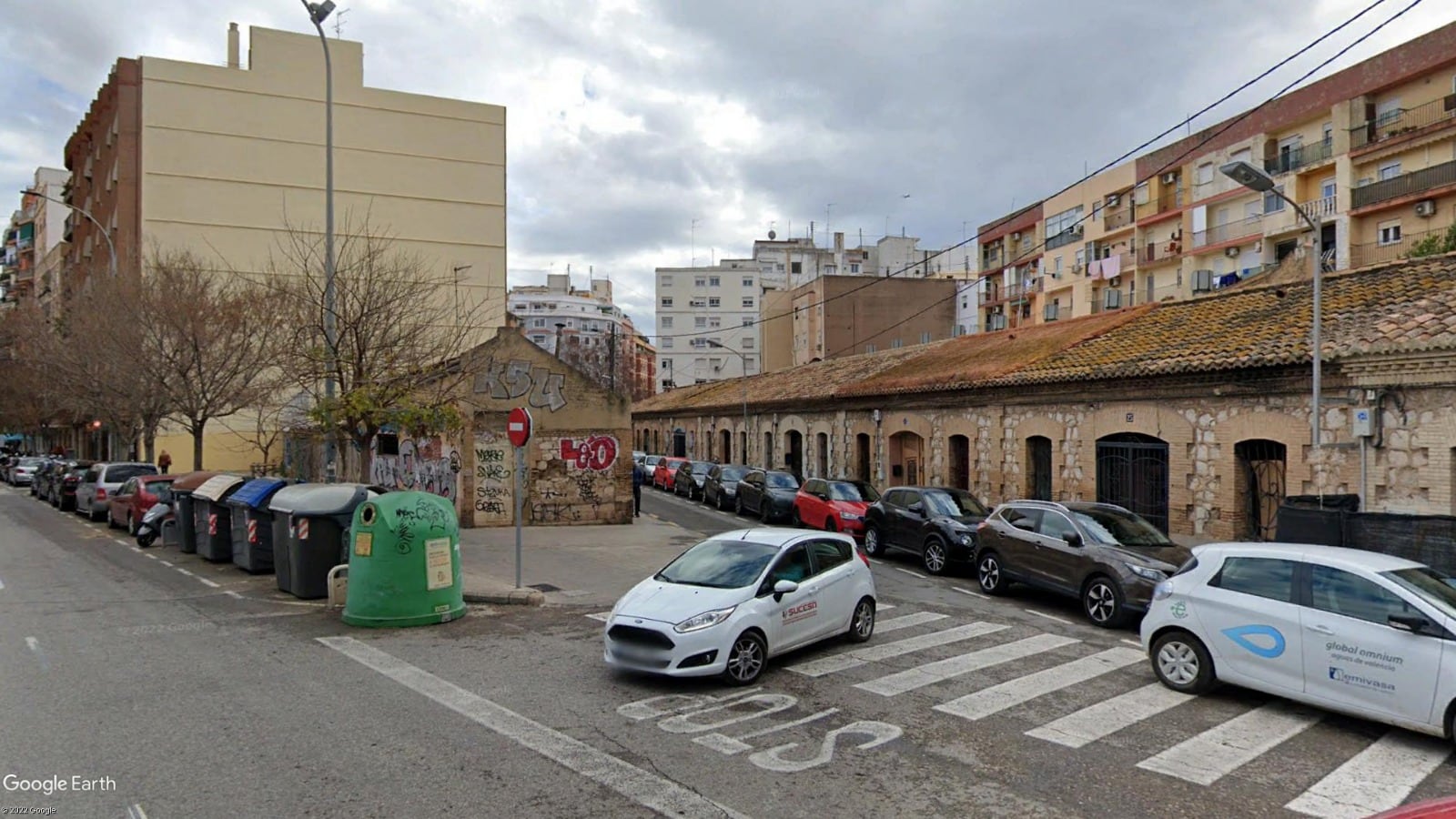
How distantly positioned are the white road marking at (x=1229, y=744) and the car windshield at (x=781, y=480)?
17.6 m

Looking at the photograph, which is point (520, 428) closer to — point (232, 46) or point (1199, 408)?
point (1199, 408)

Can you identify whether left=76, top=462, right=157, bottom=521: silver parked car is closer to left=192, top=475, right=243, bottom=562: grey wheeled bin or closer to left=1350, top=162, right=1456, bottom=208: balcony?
left=192, top=475, right=243, bottom=562: grey wheeled bin

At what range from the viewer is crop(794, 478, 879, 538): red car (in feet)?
66.9

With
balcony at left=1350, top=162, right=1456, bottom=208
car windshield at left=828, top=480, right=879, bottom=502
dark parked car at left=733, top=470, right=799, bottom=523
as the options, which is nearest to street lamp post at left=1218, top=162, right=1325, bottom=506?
car windshield at left=828, top=480, right=879, bottom=502

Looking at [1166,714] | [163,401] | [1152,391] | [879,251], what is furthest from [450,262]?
[879,251]

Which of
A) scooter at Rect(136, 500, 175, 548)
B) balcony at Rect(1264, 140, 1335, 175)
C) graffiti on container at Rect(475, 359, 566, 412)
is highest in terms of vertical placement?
balcony at Rect(1264, 140, 1335, 175)

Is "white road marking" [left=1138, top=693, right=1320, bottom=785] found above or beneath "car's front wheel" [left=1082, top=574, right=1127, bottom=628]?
beneath

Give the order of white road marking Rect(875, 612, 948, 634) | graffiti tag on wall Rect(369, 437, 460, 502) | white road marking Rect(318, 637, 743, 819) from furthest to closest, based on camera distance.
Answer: graffiti tag on wall Rect(369, 437, 460, 502) → white road marking Rect(875, 612, 948, 634) → white road marking Rect(318, 637, 743, 819)

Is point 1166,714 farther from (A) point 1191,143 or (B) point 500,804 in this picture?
(A) point 1191,143

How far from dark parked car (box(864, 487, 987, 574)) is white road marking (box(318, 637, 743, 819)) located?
9802 millimetres

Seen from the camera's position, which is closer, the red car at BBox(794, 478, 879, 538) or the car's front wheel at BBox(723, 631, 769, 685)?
the car's front wheel at BBox(723, 631, 769, 685)

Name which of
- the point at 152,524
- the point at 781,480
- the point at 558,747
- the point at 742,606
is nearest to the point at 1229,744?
the point at 742,606

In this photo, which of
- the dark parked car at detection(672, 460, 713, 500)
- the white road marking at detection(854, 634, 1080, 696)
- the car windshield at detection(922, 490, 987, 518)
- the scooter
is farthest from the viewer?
the dark parked car at detection(672, 460, 713, 500)

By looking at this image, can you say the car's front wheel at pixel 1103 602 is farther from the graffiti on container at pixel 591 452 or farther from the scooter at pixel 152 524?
the scooter at pixel 152 524
